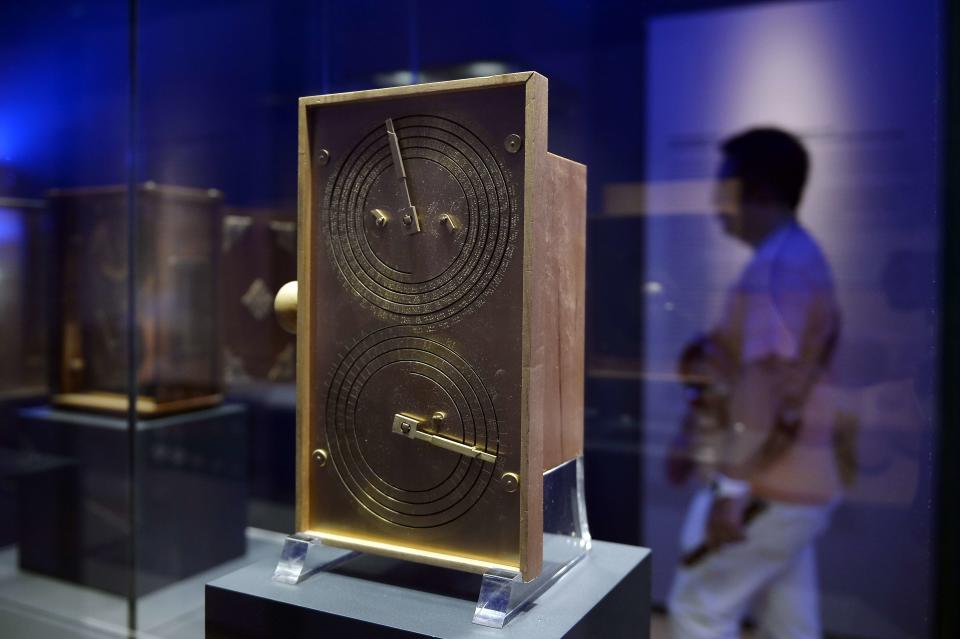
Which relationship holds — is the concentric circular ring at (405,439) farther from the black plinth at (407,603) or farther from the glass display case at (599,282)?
the glass display case at (599,282)

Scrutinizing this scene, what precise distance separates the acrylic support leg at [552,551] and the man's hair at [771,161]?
142cm

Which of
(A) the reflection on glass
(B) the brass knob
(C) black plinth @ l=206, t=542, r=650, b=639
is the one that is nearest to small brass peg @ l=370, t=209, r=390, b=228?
(B) the brass knob

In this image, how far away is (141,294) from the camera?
119 inches

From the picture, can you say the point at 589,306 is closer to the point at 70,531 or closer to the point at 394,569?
the point at 394,569

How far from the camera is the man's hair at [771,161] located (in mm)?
2680

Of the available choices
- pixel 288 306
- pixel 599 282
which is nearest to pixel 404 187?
pixel 288 306

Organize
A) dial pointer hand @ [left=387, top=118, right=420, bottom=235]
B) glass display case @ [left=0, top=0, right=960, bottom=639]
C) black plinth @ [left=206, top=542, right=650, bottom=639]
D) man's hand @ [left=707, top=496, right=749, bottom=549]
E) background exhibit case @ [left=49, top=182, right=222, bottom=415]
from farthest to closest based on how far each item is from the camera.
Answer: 1. background exhibit case @ [left=49, top=182, right=222, bottom=415]
2. man's hand @ [left=707, top=496, right=749, bottom=549]
3. glass display case @ [left=0, top=0, right=960, bottom=639]
4. dial pointer hand @ [left=387, top=118, right=420, bottom=235]
5. black plinth @ [left=206, top=542, right=650, bottom=639]

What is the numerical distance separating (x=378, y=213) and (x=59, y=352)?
2.03 m

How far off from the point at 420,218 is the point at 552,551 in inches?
26.9

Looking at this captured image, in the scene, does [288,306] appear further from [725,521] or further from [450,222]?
[725,521]

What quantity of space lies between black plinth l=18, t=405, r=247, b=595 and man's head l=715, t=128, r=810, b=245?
6.42ft

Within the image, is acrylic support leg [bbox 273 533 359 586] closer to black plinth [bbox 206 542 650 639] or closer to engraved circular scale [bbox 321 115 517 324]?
black plinth [bbox 206 542 650 639]

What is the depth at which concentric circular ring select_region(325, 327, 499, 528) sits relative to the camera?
1505 millimetres

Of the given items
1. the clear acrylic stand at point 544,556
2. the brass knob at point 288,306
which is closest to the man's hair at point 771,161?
the clear acrylic stand at point 544,556
